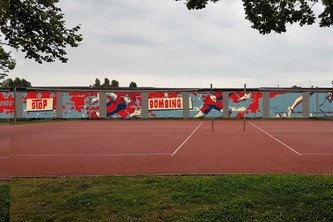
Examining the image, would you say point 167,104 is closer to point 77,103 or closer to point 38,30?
point 77,103

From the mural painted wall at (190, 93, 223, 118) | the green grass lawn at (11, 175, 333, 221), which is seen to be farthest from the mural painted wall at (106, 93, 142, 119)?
the green grass lawn at (11, 175, 333, 221)

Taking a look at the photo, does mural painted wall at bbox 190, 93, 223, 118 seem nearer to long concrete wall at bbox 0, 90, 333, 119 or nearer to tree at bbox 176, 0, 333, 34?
long concrete wall at bbox 0, 90, 333, 119

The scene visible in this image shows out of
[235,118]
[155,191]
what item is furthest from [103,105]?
[155,191]

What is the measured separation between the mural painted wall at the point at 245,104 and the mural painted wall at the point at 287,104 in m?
1.76

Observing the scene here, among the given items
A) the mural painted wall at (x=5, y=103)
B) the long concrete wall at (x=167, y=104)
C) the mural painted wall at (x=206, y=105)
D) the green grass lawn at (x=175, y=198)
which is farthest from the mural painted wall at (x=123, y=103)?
the green grass lawn at (x=175, y=198)

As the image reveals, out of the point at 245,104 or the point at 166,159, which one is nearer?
the point at 166,159

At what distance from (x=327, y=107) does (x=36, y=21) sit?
38.2 meters

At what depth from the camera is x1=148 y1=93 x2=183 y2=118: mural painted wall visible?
3756cm

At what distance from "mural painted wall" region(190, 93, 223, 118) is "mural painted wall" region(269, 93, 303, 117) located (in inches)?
274

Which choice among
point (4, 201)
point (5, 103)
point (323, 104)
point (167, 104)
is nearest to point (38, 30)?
point (4, 201)

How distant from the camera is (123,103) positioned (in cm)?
3794

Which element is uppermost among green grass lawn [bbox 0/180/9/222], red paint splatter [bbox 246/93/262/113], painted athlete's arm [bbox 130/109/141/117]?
red paint splatter [bbox 246/93/262/113]

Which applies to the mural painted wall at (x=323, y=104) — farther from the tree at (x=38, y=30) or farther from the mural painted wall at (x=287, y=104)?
the tree at (x=38, y=30)

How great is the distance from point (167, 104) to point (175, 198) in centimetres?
3177
